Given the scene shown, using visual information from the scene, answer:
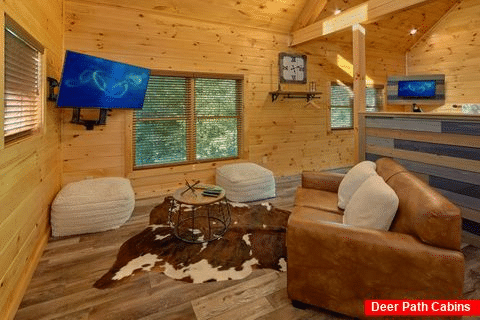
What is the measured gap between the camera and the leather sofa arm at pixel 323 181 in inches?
112

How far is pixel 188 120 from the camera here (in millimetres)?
4375

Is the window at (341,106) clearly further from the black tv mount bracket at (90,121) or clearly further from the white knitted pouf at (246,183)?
the black tv mount bracket at (90,121)

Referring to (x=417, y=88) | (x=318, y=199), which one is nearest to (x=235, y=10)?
(x=318, y=199)

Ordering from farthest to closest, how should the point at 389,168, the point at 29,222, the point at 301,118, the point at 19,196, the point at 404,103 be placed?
the point at 404,103
the point at 301,118
the point at 389,168
the point at 29,222
the point at 19,196

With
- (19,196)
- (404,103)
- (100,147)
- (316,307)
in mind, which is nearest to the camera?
(316,307)

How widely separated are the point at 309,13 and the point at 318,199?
3.67 m

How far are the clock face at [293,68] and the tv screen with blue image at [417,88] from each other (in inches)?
98.7

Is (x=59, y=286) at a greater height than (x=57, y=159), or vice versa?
(x=57, y=159)

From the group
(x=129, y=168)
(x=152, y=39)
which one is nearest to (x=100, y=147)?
(x=129, y=168)

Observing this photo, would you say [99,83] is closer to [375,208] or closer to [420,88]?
[375,208]

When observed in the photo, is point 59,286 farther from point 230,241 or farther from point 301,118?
point 301,118

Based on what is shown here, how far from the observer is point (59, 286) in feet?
6.57

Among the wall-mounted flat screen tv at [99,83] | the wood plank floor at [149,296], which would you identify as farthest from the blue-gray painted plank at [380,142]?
the wall-mounted flat screen tv at [99,83]

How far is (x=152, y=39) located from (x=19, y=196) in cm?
288
